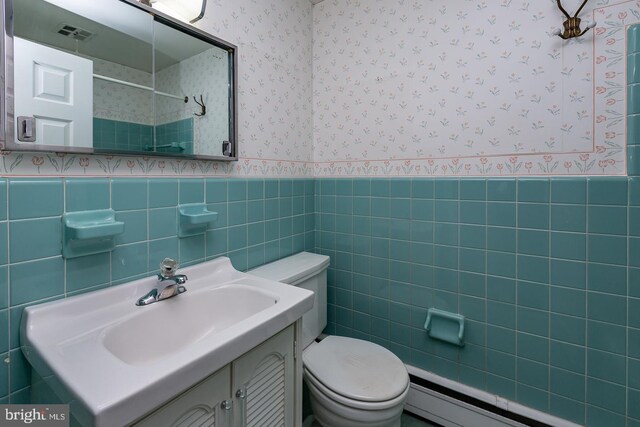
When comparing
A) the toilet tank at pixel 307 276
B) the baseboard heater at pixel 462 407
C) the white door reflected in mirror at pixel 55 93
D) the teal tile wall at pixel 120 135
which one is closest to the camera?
the white door reflected in mirror at pixel 55 93

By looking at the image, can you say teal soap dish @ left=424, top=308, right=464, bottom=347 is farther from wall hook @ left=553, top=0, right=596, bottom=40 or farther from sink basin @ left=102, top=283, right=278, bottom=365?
wall hook @ left=553, top=0, right=596, bottom=40

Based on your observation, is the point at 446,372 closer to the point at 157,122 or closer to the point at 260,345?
the point at 260,345

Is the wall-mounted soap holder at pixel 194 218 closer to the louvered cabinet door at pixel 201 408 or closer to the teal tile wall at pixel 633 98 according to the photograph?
the louvered cabinet door at pixel 201 408

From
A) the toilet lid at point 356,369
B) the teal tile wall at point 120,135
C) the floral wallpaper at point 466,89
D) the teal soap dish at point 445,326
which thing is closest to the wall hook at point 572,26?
the floral wallpaper at point 466,89

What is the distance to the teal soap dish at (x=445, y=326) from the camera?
4.69 feet

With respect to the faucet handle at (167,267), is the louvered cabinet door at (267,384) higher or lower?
lower

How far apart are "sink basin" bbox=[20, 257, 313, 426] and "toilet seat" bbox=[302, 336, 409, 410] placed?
38 centimetres

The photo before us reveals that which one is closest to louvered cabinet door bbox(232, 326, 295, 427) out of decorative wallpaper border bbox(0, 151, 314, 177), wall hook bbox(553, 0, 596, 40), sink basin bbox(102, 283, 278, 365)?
sink basin bbox(102, 283, 278, 365)

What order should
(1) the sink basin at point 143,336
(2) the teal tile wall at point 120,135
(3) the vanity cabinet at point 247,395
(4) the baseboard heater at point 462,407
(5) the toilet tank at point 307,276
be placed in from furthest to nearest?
1. (5) the toilet tank at point 307,276
2. (4) the baseboard heater at point 462,407
3. (2) the teal tile wall at point 120,135
4. (3) the vanity cabinet at point 247,395
5. (1) the sink basin at point 143,336

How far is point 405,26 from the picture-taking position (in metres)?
1.54

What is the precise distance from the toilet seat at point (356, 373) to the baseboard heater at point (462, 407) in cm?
35

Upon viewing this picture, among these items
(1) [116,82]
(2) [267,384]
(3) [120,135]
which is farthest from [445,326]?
(1) [116,82]

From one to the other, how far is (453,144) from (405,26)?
25.9 inches

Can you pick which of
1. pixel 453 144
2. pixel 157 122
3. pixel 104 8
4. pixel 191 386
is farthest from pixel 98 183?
pixel 453 144
